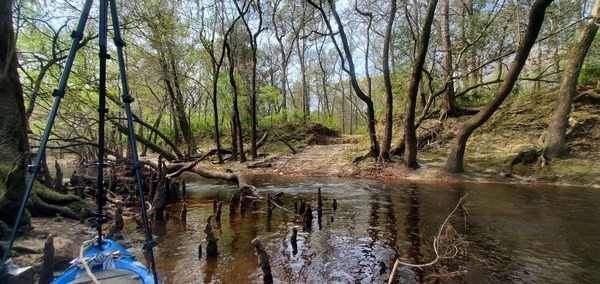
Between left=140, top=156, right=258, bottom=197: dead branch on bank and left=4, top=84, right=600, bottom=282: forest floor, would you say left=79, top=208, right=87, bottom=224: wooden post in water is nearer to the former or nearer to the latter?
left=4, top=84, right=600, bottom=282: forest floor

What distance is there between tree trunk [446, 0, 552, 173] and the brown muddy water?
332 centimetres

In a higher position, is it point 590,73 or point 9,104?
point 590,73

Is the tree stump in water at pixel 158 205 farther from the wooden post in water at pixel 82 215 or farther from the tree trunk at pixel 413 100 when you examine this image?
the tree trunk at pixel 413 100

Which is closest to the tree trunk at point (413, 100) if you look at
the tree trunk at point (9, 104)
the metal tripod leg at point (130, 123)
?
the metal tripod leg at point (130, 123)

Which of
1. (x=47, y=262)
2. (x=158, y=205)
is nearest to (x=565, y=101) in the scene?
(x=158, y=205)

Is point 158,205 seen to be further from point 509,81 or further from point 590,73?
point 590,73

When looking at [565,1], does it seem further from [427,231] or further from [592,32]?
[427,231]

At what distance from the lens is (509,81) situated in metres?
11.6

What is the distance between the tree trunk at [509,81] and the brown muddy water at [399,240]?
3319 millimetres

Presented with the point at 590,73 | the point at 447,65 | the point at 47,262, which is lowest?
the point at 47,262

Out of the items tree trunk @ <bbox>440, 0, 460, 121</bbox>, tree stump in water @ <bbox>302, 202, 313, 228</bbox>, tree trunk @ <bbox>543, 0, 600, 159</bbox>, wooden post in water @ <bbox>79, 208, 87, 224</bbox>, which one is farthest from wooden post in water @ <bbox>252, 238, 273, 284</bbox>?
tree trunk @ <bbox>440, 0, 460, 121</bbox>

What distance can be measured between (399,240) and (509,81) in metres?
9.20

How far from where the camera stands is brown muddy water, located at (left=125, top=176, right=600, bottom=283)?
462cm

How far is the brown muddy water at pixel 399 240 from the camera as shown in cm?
462
